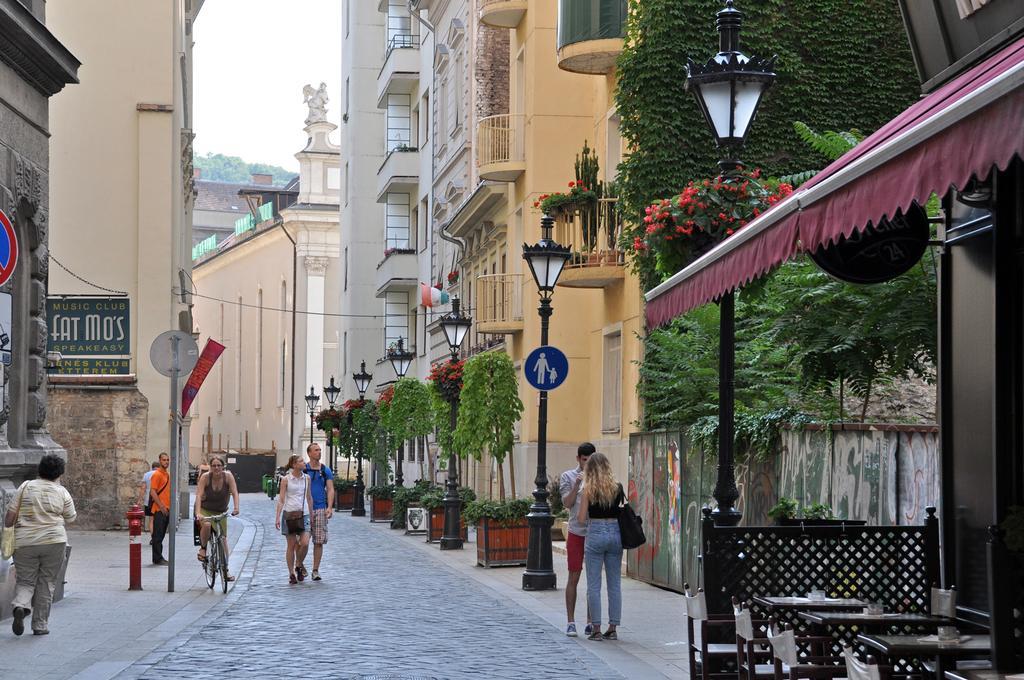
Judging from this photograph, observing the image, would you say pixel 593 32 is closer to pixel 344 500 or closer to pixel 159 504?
pixel 159 504

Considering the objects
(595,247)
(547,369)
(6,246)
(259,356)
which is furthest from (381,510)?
(259,356)

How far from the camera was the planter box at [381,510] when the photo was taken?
43906mm

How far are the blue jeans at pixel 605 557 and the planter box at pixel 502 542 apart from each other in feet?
32.2

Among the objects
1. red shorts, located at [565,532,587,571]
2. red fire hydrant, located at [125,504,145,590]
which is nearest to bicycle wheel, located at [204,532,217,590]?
red fire hydrant, located at [125,504,145,590]

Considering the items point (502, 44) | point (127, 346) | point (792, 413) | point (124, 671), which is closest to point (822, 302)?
point (792, 413)

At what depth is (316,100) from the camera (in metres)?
94.6

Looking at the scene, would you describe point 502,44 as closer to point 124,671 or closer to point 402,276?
point 402,276

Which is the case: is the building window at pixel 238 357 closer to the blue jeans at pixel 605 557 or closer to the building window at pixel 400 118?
the building window at pixel 400 118

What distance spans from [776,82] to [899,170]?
19.0 metres

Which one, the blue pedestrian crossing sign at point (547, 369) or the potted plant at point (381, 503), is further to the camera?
the potted plant at point (381, 503)

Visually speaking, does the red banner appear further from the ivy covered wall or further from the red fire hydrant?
the ivy covered wall

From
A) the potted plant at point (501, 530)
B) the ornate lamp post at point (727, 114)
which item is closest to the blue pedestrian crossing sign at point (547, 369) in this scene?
the potted plant at point (501, 530)

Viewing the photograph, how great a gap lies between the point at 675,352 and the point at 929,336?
6935 millimetres

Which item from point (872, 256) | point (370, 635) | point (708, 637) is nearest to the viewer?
Result: point (872, 256)
